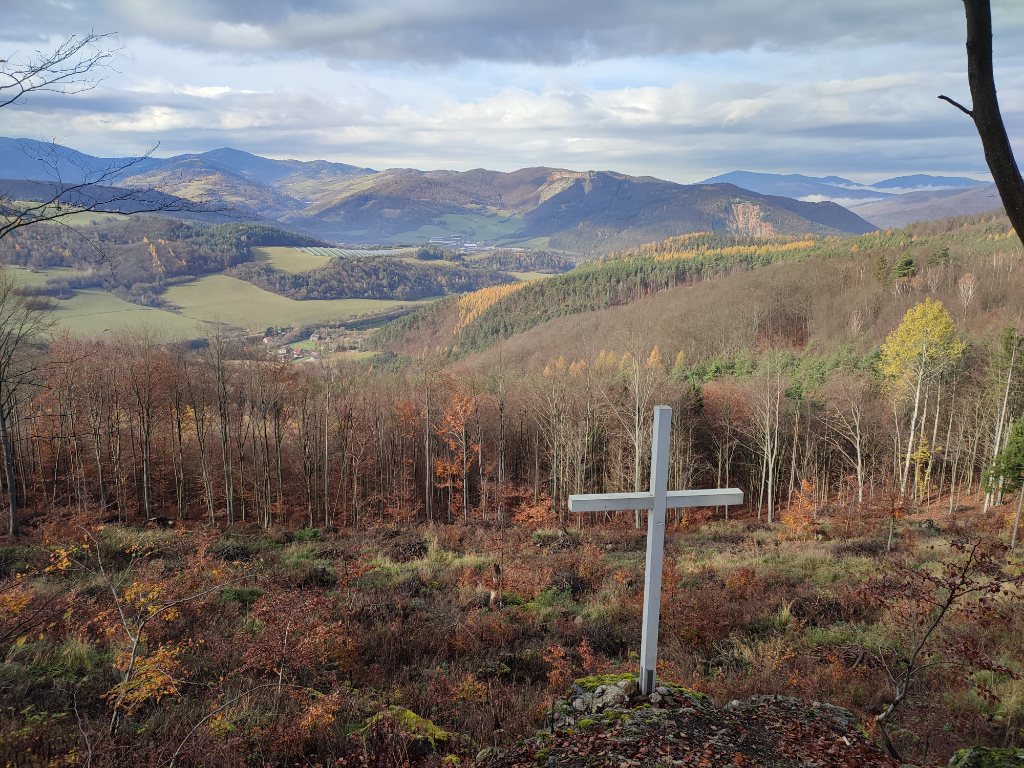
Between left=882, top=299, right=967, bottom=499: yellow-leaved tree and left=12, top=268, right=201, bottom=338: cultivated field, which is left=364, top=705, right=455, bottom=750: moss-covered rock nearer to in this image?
left=882, top=299, right=967, bottom=499: yellow-leaved tree

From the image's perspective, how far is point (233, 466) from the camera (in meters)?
35.2

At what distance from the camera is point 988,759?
3771 millimetres

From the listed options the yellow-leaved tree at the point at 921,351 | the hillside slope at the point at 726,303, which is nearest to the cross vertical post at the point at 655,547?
the yellow-leaved tree at the point at 921,351

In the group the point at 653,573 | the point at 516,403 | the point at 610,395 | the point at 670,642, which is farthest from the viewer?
the point at 516,403

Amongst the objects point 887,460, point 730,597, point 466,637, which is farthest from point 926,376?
point 466,637

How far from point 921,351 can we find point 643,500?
35457 millimetres

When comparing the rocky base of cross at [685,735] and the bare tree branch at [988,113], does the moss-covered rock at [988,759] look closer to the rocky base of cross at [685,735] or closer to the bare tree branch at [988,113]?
the rocky base of cross at [685,735]

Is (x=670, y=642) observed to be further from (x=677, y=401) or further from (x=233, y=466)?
(x=233, y=466)

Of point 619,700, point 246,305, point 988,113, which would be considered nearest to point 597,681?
point 619,700

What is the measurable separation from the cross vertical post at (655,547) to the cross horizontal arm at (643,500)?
0.12 m

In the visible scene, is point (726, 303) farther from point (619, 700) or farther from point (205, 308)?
point (205, 308)

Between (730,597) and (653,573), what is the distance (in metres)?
6.34

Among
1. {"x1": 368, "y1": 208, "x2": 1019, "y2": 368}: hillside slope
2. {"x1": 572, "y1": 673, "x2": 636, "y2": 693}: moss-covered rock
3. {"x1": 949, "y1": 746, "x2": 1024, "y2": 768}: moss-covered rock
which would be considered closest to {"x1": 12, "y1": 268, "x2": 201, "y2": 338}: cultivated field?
{"x1": 368, "y1": 208, "x2": 1019, "y2": 368}: hillside slope

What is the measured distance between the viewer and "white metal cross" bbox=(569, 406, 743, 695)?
16.6 feet
